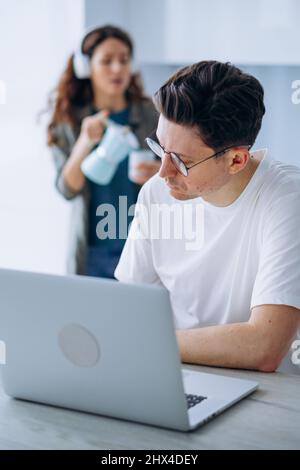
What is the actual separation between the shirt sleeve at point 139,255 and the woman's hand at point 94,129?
144 cm

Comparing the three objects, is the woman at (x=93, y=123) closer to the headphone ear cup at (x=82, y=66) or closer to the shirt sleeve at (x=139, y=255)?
the headphone ear cup at (x=82, y=66)

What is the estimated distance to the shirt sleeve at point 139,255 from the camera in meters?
2.02

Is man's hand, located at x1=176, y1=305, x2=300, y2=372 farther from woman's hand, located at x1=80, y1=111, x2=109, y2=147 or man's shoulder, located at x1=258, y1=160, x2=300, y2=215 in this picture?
woman's hand, located at x1=80, y1=111, x2=109, y2=147

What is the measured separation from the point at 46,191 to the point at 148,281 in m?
1.91

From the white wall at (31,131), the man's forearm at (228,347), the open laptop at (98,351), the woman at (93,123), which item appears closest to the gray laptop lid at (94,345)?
the open laptop at (98,351)

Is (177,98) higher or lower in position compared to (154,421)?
higher

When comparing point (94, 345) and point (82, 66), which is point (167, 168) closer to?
point (94, 345)

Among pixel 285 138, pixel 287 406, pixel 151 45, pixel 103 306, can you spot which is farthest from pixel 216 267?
pixel 151 45

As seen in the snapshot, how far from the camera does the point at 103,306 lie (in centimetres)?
125

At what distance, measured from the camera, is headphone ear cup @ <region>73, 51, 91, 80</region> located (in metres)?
3.45

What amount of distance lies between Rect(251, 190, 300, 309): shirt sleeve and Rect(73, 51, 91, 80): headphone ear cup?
182cm

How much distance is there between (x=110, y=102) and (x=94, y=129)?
16 centimetres

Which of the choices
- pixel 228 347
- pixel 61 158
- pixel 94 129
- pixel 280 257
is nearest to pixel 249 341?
pixel 228 347

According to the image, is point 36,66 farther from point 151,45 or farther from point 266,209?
point 266,209
